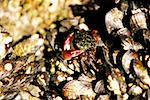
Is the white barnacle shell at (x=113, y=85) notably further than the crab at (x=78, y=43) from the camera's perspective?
No

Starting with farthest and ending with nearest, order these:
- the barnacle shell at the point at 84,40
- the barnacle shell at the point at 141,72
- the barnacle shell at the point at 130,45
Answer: the barnacle shell at the point at 84,40, the barnacle shell at the point at 130,45, the barnacle shell at the point at 141,72

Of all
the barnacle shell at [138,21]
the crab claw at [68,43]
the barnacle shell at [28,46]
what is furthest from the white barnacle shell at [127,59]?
the barnacle shell at [28,46]

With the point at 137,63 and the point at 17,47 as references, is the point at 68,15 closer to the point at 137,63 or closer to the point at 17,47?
the point at 17,47

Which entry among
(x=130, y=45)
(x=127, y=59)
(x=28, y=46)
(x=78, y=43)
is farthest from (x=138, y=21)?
(x=28, y=46)

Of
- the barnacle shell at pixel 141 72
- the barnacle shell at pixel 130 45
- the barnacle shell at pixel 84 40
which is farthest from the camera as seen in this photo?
the barnacle shell at pixel 84 40

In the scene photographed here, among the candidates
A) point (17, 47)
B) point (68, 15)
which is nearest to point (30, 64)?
point (17, 47)

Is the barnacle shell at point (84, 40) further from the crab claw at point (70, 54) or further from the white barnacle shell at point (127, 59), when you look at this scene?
the white barnacle shell at point (127, 59)

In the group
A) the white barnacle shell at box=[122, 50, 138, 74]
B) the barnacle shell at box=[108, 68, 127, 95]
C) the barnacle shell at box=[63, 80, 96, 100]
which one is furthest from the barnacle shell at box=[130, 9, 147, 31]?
the barnacle shell at box=[63, 80, 96, 100]
